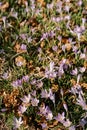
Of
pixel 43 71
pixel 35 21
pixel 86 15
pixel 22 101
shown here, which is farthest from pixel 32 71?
pixel 86 15

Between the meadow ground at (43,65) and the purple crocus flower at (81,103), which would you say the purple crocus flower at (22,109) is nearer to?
the meadow ground at (43,65)

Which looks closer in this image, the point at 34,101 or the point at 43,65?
the point at 34,101

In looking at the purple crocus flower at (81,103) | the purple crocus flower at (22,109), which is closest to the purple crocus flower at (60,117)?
the purple crocus flower at (81,103)

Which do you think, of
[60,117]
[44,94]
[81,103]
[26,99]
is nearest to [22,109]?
[26,99]

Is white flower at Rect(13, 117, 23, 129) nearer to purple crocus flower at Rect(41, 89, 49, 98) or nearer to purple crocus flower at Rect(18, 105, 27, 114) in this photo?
purple crocus flower at Rect(18, 105, 27, 114)

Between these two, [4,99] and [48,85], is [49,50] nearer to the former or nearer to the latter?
[48,85]

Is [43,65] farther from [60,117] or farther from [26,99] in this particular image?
[60,117]

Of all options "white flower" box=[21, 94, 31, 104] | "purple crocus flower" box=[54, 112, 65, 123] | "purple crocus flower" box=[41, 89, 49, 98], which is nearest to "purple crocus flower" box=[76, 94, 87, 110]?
"purple crocus flower" box=[54, 112, 65, 123]

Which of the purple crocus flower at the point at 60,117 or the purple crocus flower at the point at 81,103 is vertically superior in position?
the purple crocus flower at the point at 81,103
